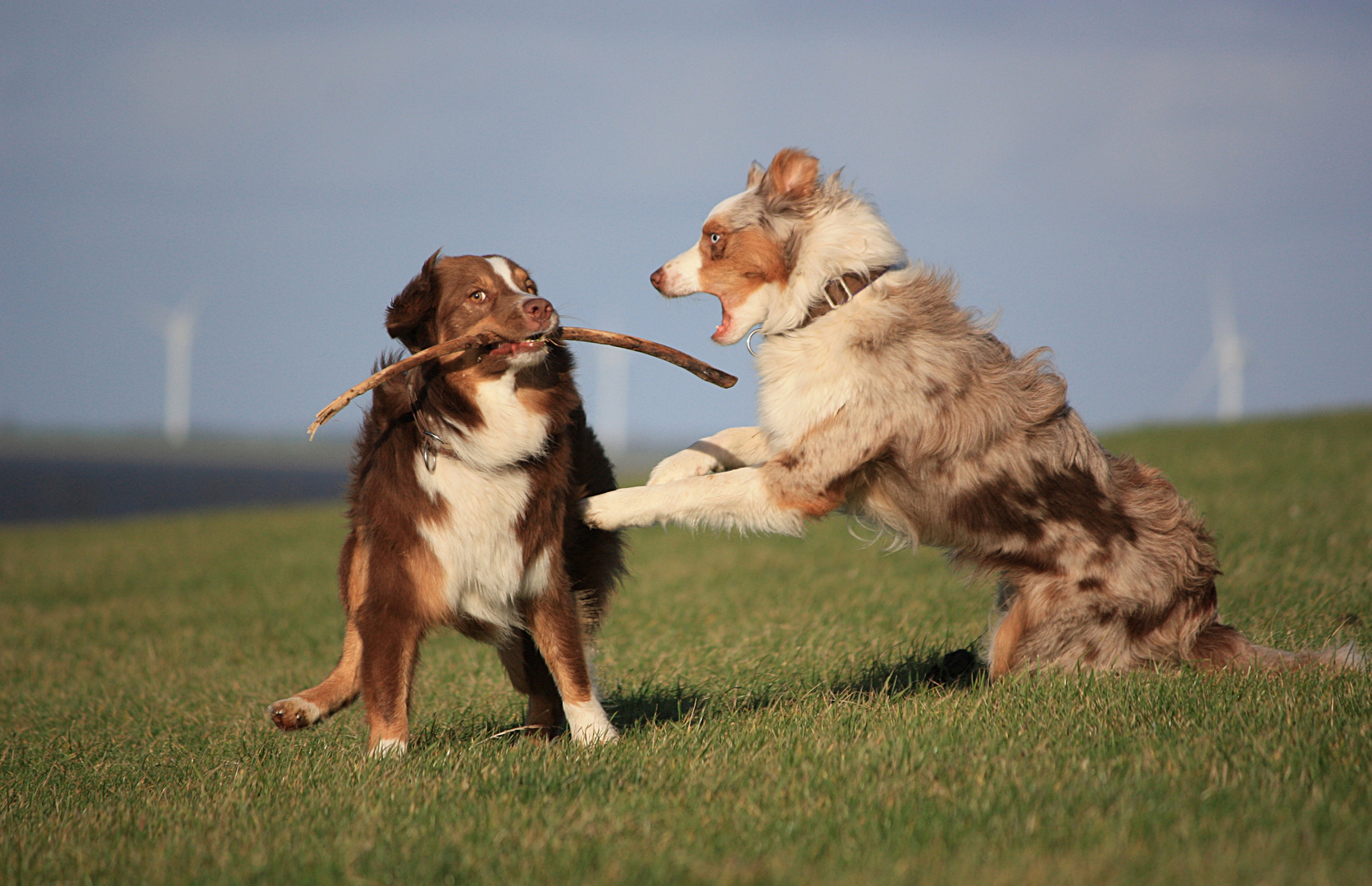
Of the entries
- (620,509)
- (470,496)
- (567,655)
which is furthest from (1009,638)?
A: (470,496)

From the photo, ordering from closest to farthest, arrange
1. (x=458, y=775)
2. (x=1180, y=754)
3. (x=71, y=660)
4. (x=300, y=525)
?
1. (x=1180, y=754)
2. (x=458, y=775)
3. (x=71, y=660)
4. (x=300, y=525)

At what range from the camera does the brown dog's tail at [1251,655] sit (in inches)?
180

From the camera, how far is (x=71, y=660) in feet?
29.4

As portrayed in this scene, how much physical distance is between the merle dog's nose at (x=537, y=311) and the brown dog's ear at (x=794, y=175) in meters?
1.20

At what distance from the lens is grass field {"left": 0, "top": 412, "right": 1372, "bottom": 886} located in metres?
2.88

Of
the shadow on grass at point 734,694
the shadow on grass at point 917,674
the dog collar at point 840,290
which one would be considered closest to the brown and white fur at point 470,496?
the shadow on grass at point 734,694

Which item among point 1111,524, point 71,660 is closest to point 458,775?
point 1111,524

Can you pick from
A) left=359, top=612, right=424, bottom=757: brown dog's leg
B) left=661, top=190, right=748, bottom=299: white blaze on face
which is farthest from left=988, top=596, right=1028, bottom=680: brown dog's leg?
left=359, top=612, right=424, bottom=757: brown dog's leg

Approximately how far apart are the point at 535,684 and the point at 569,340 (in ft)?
5.65

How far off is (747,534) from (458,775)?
1.56 meters

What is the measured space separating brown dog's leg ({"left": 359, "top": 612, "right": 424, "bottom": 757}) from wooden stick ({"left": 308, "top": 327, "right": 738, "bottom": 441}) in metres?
0.86

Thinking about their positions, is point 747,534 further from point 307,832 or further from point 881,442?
point 307,832

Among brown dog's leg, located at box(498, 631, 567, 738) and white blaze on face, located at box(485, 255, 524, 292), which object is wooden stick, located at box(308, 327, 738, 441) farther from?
brown dog's leg, located at box(498, 631, 567, 738)

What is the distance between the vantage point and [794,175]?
16.0 ft
